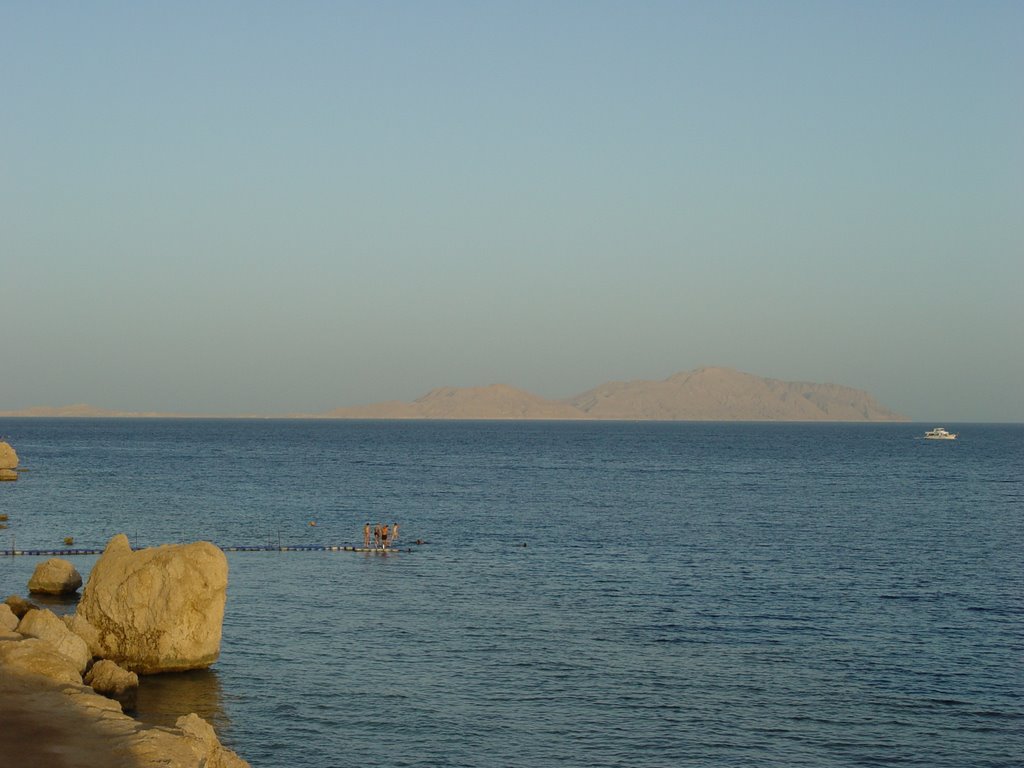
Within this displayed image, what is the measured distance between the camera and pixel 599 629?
4481 centimetres

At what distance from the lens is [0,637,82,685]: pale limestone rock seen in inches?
1133

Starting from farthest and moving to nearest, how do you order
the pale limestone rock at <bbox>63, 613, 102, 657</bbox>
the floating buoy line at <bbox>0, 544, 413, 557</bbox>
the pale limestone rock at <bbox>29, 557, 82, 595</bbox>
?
1. the floating buoy line at <bbox>0, 544, 413, 557</bbox>
2. the pale limestone rock at <bbox>29, 557, 82, 595</bbox>
3. the pale limestone rock at <bbox>63, 613, 102, 657</bbox>

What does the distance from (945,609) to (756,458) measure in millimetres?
141544

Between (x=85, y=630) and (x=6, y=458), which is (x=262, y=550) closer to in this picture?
(x=85, y=630)

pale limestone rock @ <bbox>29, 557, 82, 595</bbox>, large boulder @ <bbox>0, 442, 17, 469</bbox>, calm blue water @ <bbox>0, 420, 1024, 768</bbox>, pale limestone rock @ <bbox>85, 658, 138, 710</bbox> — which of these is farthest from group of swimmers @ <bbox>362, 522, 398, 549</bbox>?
large boulder @ <bbox>0, 442, 17, 469</bbox>

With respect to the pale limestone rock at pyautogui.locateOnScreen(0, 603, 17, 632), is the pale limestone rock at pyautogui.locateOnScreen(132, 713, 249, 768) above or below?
below

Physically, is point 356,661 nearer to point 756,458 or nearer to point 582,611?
point 582,611

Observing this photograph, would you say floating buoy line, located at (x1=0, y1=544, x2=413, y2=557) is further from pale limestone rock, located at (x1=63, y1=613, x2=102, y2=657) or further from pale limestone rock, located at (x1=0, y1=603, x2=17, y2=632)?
pale limestone rock, located at (x1=0, y1=603, x2=17, y2=632)

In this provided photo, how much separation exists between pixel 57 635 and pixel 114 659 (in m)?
4.34

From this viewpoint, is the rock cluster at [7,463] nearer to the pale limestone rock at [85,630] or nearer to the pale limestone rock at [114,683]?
the pale limestone rock at [85,630]

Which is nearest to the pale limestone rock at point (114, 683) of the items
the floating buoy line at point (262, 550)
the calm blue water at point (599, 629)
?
the calm blue water at point (599, 629)

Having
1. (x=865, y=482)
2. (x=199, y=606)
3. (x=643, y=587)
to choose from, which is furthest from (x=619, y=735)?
(x=865, y=482)

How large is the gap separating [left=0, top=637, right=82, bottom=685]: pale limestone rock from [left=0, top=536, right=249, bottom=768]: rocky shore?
0.09ft

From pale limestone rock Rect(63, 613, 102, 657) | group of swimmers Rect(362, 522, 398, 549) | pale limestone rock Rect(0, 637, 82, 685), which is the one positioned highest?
pale limestone rock Rect(0, 637, 82, 685)
